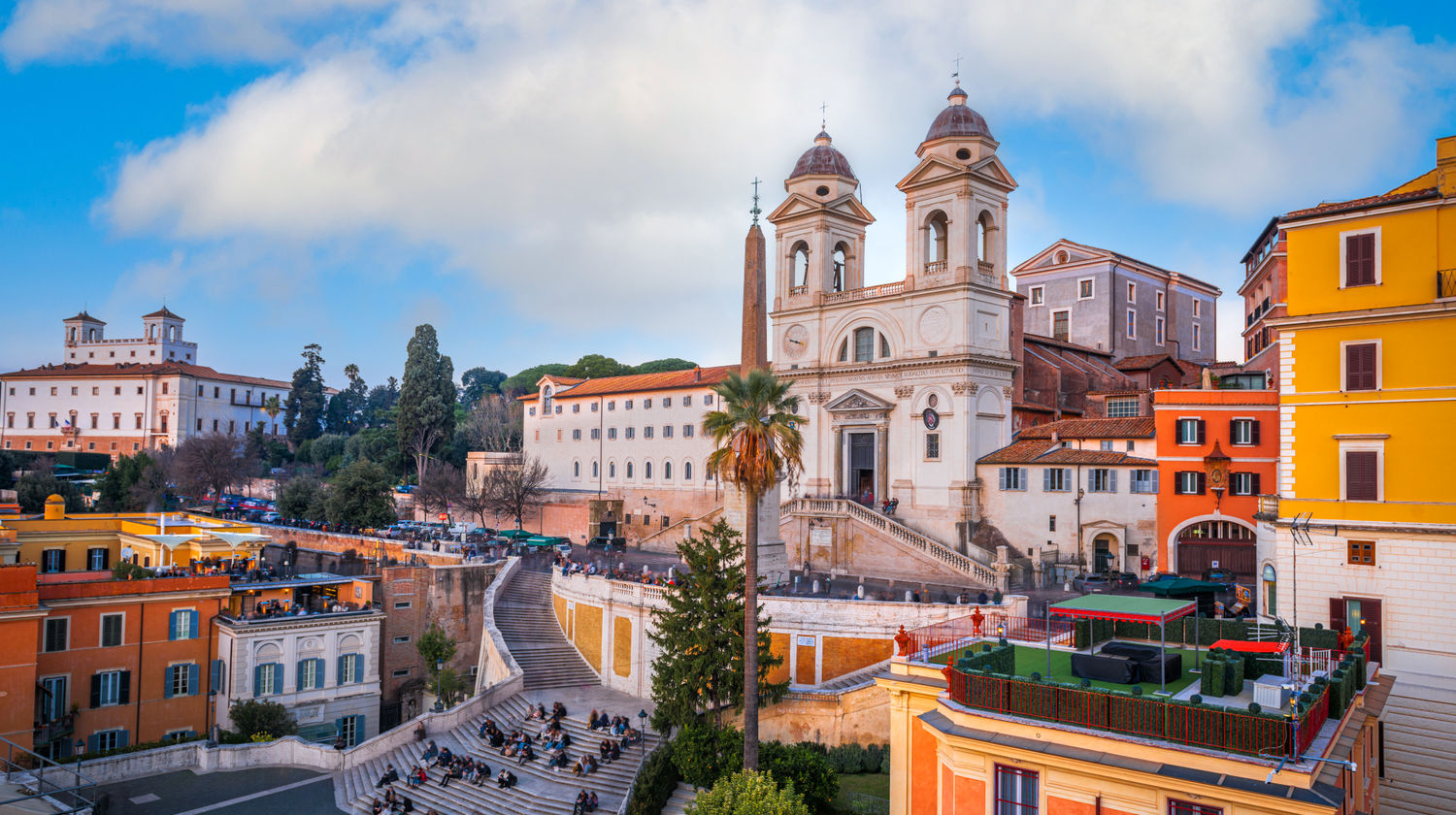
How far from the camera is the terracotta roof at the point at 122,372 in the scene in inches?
3792

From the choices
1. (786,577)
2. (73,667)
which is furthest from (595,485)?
(73,667)

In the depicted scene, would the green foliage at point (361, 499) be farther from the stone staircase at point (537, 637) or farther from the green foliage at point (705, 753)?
the green foliage at point (705, 753)

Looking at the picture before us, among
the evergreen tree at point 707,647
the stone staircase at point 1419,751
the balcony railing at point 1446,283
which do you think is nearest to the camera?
the stone staircase at point 1419,751

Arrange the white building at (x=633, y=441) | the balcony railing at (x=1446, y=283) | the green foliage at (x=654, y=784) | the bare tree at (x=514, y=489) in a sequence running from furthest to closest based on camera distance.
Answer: the bare tree at (x=514, y=489), the white building at (x=633, y=441), the green foliage at (x=654, y=784), the balcony railing at (x=1446, y=283)

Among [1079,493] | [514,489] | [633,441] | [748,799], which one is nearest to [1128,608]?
[748,799]

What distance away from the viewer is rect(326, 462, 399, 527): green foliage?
5159 cm

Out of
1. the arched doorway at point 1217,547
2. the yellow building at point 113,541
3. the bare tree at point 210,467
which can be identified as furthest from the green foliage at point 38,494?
the arched doorway at point 1217,547

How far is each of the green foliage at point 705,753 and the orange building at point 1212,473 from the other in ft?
61.3

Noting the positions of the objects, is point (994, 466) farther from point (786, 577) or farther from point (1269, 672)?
point (1269, 672)

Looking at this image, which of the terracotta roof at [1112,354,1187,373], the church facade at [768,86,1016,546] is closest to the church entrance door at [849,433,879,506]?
the church facade at [768,86,1016,546]

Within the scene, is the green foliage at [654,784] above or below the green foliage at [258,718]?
above

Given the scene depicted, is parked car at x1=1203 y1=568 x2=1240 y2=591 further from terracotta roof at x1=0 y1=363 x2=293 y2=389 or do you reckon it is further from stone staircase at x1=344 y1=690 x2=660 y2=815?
terracotta roof at x1=0 y1=363 x2=293 y2=389

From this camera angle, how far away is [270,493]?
83250 mm

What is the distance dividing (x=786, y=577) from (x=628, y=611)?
239 inches
